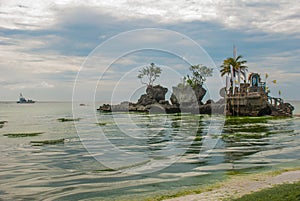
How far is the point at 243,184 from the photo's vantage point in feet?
48.7

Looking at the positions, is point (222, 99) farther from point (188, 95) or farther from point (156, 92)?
point (156, 92)

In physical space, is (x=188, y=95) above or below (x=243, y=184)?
above

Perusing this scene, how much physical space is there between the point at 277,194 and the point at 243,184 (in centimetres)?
287

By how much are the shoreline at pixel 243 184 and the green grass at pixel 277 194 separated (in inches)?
22.4

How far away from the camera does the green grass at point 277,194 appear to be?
1144 centimetres

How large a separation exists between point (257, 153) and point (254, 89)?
152 ft

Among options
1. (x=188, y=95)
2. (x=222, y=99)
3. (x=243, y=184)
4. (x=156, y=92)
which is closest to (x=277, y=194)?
(x=243, y=184)

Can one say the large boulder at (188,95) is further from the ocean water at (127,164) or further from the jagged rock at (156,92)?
the ocean water at (127,164)

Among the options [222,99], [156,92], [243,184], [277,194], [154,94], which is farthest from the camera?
[154,94]

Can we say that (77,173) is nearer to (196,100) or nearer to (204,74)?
(196,100)

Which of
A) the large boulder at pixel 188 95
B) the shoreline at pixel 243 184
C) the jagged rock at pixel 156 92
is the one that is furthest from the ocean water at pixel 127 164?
the jagged rock at pixel 156 92

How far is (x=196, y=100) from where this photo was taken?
101562 mm

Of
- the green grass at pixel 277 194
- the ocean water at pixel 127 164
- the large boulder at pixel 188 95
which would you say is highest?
the large boulder at pixel 188 95

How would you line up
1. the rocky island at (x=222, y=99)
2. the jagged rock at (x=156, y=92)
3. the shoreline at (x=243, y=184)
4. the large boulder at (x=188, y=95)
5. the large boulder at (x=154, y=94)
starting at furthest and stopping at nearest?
1. the jagged rock at (x=156, y=92)
2. the large boulder at (x=154, y=94)
3. the large boulder at (x=188, y=95)
4. the rocky island at (x=222, y=99)
5. the shoreline at (x=243, y=184)
